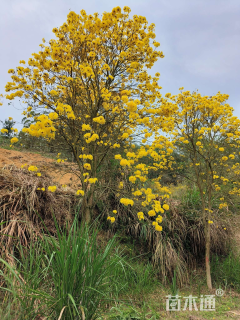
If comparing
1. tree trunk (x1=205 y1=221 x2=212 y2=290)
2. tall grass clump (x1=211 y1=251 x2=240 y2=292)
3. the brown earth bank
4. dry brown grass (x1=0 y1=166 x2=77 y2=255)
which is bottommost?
tall grass clump (x1=211 y1=251 x2=240 y2=292)

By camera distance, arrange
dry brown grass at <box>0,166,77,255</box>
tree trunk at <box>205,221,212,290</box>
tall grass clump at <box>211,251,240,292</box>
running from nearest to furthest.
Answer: dry brown grass at <box>0,166,77,255</box> < tree trunk at <box>205,221,212,290</box> < tall grass clump at <box>211,251,240,292</box>

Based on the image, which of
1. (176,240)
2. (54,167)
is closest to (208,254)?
(176,240)

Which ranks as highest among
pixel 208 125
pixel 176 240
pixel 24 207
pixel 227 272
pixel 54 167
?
pixel 208 125

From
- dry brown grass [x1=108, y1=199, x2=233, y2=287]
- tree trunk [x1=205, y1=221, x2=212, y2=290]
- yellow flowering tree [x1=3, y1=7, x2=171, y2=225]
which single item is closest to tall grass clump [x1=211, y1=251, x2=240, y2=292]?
dry brown grass [x1=108, y1=199, x2=233, y2=287]

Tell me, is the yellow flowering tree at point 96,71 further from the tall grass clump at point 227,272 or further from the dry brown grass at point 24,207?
the tall grass clump at point 227,272

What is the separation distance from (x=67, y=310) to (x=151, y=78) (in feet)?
11.9

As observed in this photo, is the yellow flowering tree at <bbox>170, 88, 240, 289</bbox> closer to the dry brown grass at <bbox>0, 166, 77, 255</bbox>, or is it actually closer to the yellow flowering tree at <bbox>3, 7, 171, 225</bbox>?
the yellow flowering tree at <bbox>3, 7, 171, 225</bbox>

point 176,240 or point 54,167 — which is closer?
point 54,167

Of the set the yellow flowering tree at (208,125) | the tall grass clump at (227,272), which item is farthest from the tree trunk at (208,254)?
the tall grass clump at (227,272)

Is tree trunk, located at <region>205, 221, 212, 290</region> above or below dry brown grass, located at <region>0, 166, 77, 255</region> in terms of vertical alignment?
below

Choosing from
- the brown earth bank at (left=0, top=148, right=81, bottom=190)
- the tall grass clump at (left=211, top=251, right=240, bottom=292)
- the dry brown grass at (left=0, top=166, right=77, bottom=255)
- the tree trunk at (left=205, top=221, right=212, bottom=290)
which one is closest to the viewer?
the dry brown grass at (left=0, top=166, right=77, bottom=255)

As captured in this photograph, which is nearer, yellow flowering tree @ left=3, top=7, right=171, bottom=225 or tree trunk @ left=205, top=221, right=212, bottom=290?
yellow flowering tree @ left=3, top=7, right=171, bottom=225

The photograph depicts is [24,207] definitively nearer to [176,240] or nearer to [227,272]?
[176,240]

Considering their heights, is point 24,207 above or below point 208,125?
below
